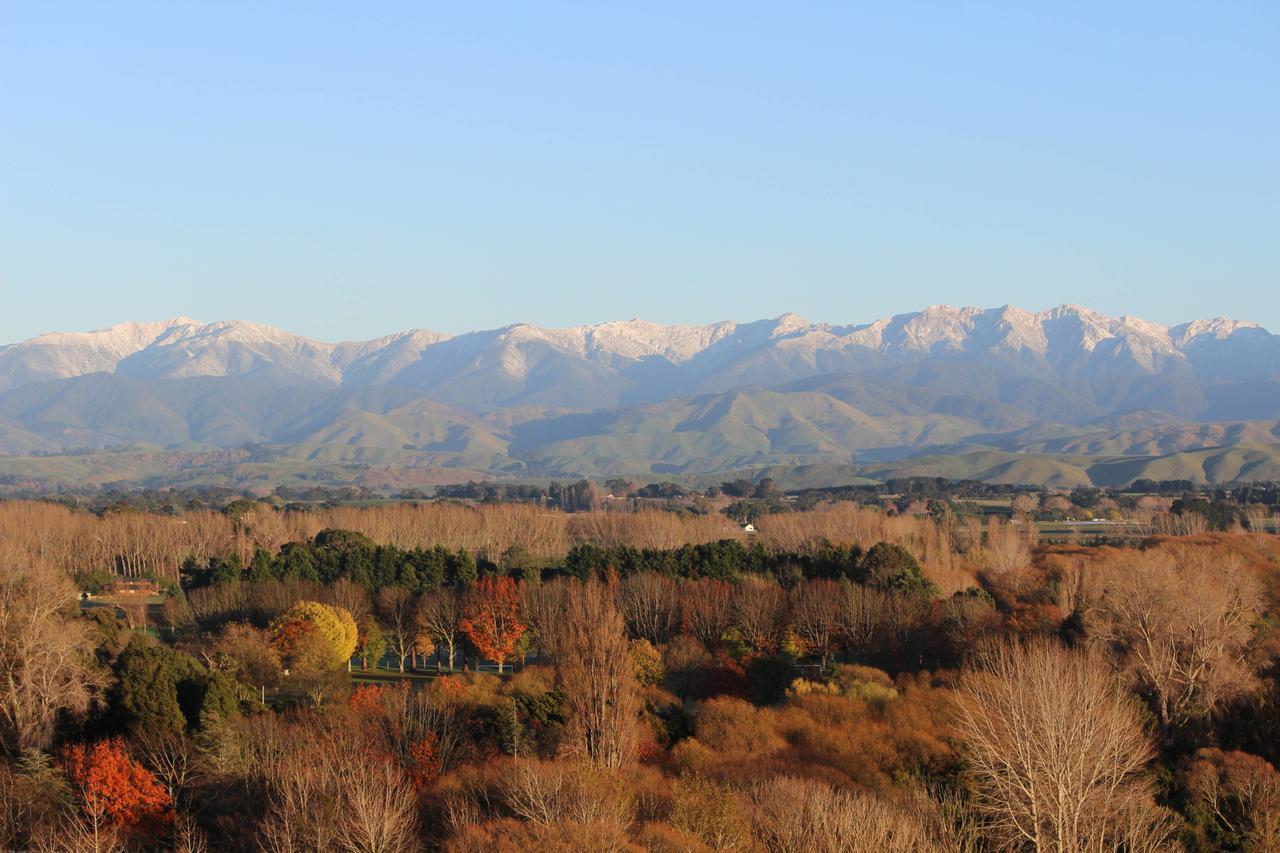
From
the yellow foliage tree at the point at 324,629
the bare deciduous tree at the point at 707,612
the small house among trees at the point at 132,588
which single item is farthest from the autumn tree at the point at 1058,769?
the small house among trees at the point at 132,588

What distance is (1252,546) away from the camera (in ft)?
279

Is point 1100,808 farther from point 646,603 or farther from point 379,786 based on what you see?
point 646,603

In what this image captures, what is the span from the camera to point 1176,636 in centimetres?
5172

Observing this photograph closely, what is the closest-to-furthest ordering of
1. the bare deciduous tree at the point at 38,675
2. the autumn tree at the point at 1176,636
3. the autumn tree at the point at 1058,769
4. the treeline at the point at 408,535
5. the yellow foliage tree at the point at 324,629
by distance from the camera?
the autumn tree at the point at 1058,769
the bare deciduous tree at the point at 38,675
the autumn tree at the point at 1176,636
the yellow foliage tree at the point at 324,629
the treeline at the point at 408,535

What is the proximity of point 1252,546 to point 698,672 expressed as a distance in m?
42.7

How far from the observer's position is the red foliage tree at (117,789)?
37.4 metres

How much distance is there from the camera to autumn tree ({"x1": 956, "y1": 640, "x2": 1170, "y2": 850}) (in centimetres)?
3162

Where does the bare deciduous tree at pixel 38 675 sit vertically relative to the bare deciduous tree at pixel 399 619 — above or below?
above

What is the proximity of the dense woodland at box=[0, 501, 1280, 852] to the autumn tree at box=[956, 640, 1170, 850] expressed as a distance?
5.7 inches

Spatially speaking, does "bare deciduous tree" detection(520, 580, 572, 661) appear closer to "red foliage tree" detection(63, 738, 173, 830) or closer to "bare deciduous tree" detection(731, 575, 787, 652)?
"bare deciduous tree" detection(731, 575, 787, 652)

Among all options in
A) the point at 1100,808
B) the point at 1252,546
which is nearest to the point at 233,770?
Result: the point at 1100,808

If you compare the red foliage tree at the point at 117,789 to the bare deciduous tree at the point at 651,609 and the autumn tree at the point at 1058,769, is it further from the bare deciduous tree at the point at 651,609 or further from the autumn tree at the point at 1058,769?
the bare deciduous tree at the point at 651,609

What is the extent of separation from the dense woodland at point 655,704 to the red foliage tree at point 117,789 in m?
0.11

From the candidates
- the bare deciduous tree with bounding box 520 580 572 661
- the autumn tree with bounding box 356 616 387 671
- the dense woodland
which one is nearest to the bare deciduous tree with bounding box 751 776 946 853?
the dense woodland
